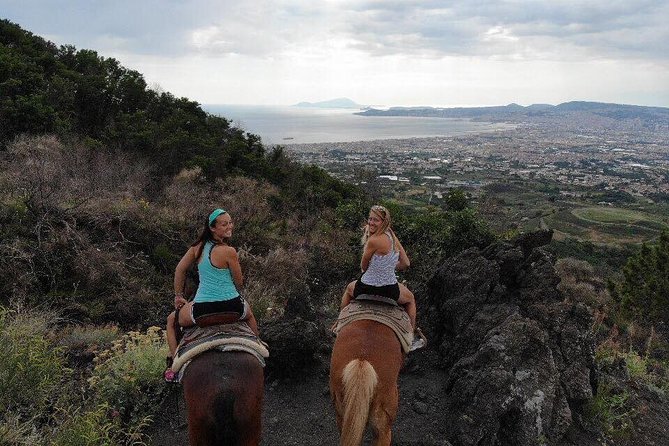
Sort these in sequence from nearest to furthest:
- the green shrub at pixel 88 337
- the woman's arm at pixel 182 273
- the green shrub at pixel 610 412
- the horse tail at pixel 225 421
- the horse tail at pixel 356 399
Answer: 1. the horse tail at pixel 225 421
2. the horse tail at pixel 356 399
3. the woman's arm at pixel 182 273
4. the green shrub at pixel 610 412
5. the green shrub at pixel 88 337

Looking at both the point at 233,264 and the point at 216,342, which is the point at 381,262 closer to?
the point at 233,264

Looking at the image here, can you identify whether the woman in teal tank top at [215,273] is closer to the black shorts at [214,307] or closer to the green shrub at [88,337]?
the black shorts at [214,307]

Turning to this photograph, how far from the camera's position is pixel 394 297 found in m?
4.89

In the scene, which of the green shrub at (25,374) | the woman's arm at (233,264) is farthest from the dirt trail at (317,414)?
the woman's arm at (233,264)

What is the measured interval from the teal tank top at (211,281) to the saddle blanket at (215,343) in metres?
0.28

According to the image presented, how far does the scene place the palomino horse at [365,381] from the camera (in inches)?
141

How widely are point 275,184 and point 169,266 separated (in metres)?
10.8

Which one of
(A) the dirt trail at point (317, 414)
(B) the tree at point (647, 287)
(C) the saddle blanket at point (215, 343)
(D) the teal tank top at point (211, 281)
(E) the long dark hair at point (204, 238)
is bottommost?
(B) the tree at point (647, 287)

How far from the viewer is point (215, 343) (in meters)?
3.81

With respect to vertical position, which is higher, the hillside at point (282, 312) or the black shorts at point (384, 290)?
the black shorts at point (384, 290)

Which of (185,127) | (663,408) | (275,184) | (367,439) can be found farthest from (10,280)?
(185,127)

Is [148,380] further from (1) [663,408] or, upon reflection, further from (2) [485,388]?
(1) [663,408]

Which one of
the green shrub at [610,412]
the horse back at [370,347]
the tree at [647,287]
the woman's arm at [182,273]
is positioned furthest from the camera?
the tree at [647,287]


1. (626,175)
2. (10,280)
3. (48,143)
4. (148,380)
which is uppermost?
(48,143)
